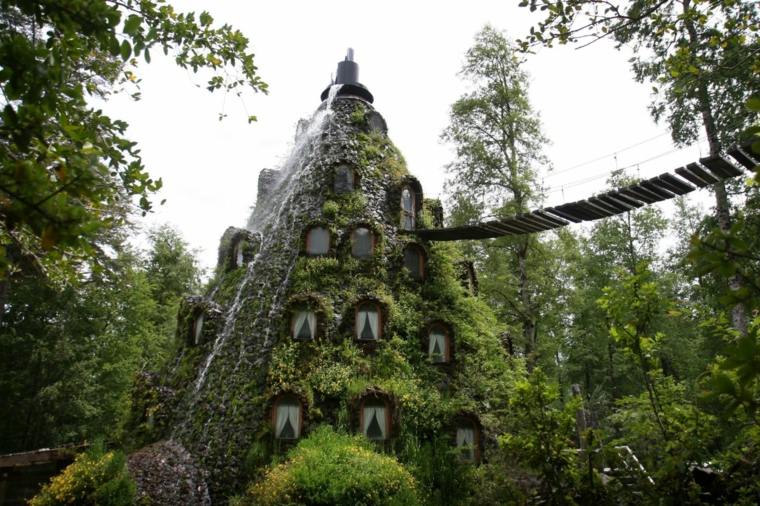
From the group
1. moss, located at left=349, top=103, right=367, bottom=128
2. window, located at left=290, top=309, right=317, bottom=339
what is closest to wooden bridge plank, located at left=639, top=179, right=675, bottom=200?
window, located at left=290, top=309, right=317, bottom=339

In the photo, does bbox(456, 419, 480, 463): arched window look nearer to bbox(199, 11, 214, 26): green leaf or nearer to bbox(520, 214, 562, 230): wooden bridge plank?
bbox(520, 214, 562, 230): wooden bridge plank

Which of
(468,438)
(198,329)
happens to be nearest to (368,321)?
(468,438)

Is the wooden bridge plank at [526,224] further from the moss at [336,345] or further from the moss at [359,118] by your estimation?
the moss at [359,118]

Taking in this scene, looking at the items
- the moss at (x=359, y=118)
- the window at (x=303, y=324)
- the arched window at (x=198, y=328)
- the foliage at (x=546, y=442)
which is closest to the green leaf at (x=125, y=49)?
the foliage at (x=546, y=442)

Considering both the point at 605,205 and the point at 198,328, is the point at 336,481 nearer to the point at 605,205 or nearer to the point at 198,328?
the point at 605,205

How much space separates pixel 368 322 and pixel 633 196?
6.37 meters

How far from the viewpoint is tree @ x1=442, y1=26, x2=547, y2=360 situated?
1980 centimetres

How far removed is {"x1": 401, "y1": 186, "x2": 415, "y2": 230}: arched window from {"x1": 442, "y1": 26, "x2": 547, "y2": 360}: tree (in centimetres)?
446

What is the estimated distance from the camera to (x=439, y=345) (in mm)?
12789

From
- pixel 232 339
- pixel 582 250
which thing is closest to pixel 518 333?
pixel 582 250

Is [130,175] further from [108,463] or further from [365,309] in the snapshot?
[365,309]

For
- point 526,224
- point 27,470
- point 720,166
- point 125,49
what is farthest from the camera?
point 27,470

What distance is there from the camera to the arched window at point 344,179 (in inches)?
613

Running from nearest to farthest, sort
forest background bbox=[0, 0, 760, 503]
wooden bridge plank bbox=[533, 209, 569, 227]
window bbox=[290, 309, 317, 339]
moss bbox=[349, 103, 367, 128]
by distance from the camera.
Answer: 1. forest background bbox=[0, 0, 760, 503]
2. wooden bridge plank bbox=[533, 209, 569, 227]
3. window bbox=[290, 309, 317, 339]
4. moss bbox=[349, 103, 367, 128]
